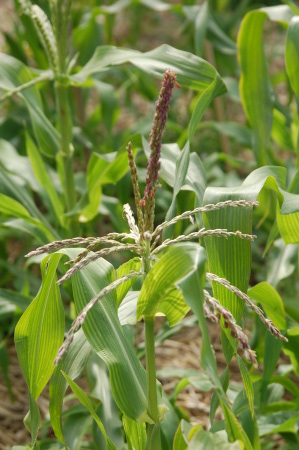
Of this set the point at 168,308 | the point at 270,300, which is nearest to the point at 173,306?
the point at 168,308

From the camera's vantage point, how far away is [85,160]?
212 centimetres

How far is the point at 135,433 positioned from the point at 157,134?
1.26 feet

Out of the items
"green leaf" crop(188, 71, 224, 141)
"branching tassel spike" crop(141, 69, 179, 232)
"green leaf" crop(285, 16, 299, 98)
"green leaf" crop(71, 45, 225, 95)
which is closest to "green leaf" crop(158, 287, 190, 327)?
"branching tassel spike" crop(141, 69, 179, 232)

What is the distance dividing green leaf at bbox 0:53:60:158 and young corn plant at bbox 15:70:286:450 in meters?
0.48

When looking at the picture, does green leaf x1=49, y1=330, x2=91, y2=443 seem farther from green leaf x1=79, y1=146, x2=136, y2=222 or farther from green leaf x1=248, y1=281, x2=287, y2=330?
green leaf x1=79, y1=146, x2=136, y2=222

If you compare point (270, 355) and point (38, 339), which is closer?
point (38, 339)

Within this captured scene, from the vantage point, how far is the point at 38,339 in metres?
0.86

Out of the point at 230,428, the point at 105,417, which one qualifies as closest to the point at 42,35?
the point at 105,417

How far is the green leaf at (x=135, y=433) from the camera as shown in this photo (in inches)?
34.9

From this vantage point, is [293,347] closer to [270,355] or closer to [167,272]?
[270,355]

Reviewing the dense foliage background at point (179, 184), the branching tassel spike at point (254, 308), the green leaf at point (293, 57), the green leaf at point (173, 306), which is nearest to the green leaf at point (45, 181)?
the dense foliage background at point (179, 184)

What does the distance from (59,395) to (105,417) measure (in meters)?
0.30

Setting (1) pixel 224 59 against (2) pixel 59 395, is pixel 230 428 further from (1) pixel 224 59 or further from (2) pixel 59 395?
(1) pixel 224 59

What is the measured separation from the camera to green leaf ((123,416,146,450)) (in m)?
0.89
